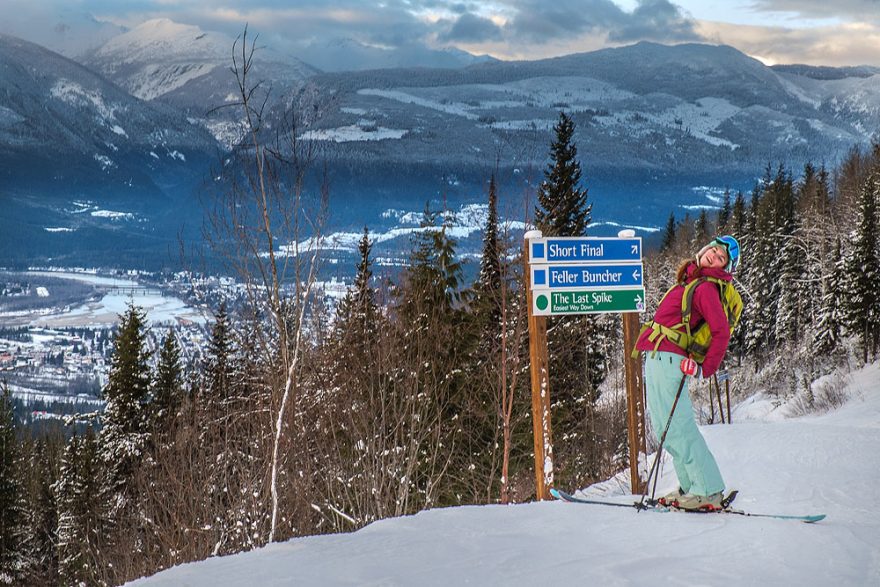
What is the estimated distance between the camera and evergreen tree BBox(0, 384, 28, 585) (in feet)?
118

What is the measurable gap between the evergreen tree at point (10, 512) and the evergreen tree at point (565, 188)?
91.4 feet

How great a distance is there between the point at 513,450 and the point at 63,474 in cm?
2463

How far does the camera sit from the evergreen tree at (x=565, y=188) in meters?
31.4

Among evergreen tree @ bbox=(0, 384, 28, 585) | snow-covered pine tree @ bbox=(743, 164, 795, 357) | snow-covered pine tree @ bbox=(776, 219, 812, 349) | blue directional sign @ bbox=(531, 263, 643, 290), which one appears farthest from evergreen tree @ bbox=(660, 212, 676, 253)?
blue directional sign @ bbox=(531, 263, 643, 290)

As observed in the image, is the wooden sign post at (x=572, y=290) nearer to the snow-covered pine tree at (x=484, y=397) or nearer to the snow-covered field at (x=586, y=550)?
the snow-covered field at (x=586, y=550)

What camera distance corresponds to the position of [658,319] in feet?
18.1

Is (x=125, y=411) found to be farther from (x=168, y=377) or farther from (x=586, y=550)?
(x=586, y=550)

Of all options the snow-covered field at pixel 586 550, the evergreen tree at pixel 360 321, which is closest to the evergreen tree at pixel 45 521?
the evergreen tree at pixel 360 321

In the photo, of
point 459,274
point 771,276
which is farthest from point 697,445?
point 771,276

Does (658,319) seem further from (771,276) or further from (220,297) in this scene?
(771,276)

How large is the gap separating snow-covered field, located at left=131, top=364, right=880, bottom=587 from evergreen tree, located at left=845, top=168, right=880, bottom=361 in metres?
41.6

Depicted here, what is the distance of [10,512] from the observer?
1459 inches

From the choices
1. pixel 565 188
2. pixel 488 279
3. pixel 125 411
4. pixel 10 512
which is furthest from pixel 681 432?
pixel 10 512

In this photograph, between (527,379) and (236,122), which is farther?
(527,379)
